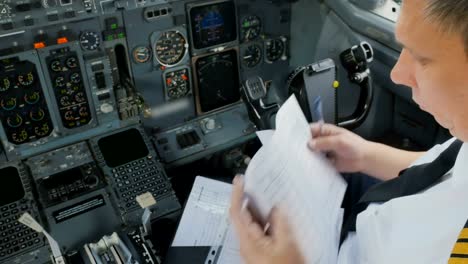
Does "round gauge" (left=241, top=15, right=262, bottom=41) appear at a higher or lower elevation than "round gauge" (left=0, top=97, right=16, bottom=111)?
higher

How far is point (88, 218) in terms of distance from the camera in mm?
2049

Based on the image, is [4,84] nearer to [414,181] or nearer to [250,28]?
[250,28]

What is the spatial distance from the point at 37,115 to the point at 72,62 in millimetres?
321

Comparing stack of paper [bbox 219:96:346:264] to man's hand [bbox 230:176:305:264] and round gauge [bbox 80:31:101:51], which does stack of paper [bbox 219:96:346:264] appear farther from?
round gauge [bbox 80:31:101:51]

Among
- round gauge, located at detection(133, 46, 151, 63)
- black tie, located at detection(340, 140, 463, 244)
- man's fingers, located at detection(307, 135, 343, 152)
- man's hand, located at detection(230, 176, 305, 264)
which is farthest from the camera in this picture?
round gauge, located at detection(133, 46, 151, 63)

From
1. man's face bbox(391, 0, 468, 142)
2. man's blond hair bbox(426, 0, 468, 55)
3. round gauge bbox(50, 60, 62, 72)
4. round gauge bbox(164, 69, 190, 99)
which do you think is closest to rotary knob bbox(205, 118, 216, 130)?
round gauge bbox(164, 69, 190, 99)

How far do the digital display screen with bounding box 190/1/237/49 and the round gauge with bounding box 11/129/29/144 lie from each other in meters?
1.03

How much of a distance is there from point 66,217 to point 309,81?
1.29m

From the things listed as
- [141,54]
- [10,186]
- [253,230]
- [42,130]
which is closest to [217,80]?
[141,54]

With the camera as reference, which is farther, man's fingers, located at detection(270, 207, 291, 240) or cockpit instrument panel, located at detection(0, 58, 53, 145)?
cockpit instrument panel, located at detection(0, 58, 53, 145)

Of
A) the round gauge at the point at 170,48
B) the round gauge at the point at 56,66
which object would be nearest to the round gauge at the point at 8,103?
the round gauge at the point at 56,66

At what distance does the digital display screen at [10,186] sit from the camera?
80.9 inches

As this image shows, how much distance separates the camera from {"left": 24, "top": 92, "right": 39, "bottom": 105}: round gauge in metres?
2.13

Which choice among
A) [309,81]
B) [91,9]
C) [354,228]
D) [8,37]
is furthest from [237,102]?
[354,228]
